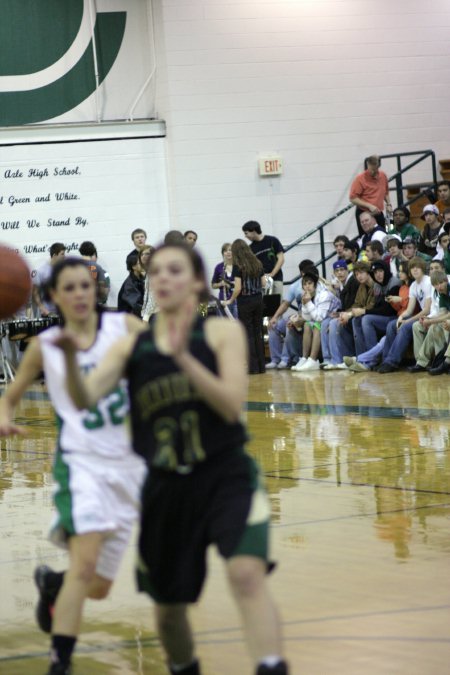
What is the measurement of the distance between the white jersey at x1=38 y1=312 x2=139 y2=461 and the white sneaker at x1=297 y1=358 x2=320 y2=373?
11.6 m

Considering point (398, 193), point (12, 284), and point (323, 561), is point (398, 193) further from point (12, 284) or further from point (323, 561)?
point (12, 284)

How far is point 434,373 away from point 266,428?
3810 millimetres

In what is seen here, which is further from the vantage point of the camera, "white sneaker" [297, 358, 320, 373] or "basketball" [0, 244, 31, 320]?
"white sneaker" [297, 358, 320, 373]

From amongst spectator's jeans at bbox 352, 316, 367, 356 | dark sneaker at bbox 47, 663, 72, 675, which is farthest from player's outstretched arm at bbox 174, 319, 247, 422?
spectator's jeans at bbox 352, 316, 367, 356

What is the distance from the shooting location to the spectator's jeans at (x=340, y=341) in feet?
50.5

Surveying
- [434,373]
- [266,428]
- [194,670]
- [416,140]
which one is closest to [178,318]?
[194,670]

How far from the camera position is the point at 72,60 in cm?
1866

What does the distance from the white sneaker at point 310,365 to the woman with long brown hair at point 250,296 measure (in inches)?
20.7

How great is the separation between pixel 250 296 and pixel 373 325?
1.66m

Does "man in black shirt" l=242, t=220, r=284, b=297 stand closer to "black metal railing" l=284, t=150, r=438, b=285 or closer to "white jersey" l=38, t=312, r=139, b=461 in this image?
"black metal railing" l=284, t=150, r=438, b=285

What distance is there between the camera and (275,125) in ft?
63.5

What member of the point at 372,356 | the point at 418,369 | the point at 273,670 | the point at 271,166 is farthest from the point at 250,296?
the point at 273,670

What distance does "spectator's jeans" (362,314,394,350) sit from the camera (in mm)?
14945

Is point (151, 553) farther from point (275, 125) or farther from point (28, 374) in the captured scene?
point (275, 125)
